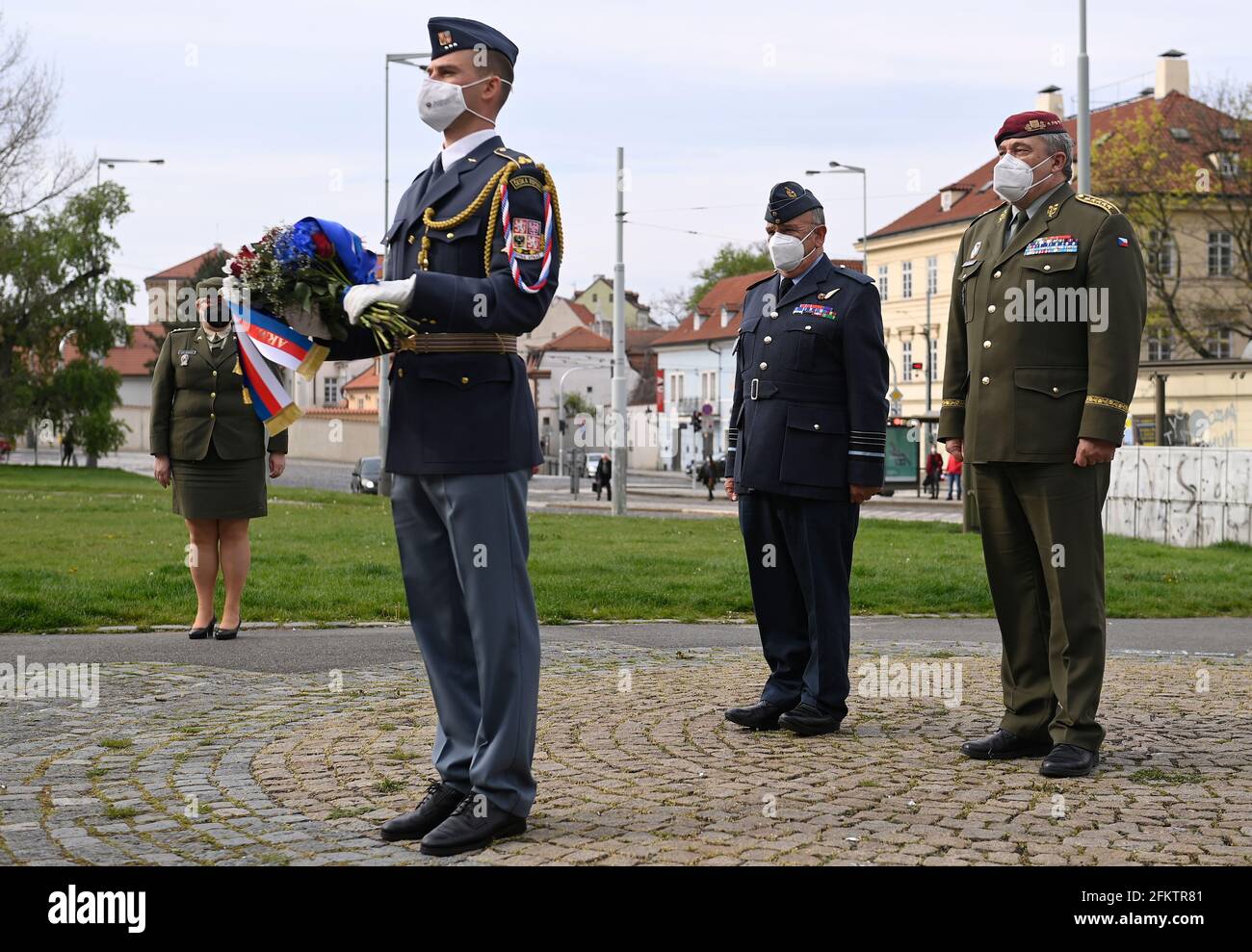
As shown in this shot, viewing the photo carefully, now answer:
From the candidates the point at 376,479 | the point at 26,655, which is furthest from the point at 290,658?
the point at 376,479

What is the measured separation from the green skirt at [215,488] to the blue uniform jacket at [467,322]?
4.96 m

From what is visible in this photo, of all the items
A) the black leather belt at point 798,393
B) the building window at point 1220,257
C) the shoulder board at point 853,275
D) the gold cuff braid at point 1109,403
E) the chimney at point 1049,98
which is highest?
the chimney at point 1049,98

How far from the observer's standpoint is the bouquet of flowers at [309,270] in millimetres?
5004

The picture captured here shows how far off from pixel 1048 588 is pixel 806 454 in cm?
119

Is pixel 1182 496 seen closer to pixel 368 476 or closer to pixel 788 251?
pixel 788 251

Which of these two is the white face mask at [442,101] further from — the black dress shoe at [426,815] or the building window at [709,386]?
the building window at [709,386]

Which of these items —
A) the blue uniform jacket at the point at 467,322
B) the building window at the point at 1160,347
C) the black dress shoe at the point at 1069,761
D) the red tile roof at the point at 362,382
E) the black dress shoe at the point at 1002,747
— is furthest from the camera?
the red tile roof at the point at 362,382

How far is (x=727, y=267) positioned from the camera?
12138 cm

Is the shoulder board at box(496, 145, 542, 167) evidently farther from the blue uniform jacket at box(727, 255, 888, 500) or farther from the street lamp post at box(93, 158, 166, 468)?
the street lamp post at box(93, 158, 166, 468)

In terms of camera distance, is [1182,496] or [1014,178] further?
[1182,496]

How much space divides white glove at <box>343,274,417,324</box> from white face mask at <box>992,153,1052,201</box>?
8.35ft

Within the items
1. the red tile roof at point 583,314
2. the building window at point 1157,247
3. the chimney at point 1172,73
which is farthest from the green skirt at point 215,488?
the red tile roof at point 583,314

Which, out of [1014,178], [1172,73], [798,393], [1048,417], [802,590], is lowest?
[802,590]

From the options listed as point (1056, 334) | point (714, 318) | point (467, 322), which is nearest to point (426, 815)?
point (467, 322)
